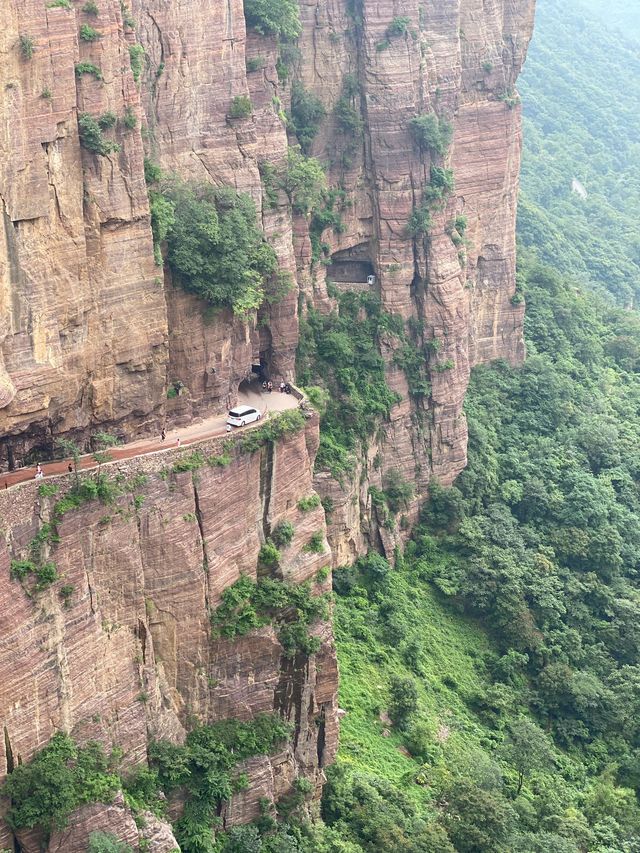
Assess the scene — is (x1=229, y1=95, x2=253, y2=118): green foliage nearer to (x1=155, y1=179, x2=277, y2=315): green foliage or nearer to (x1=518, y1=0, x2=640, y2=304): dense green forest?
(x1=155, y1=179, x2=277, y2=315): green foliage

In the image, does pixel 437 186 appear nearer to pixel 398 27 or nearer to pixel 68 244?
pixel 398 27

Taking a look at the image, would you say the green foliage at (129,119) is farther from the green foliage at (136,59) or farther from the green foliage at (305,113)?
the green foliage at (305,113)

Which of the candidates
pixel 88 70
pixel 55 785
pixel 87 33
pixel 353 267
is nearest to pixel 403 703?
pixel 55 785

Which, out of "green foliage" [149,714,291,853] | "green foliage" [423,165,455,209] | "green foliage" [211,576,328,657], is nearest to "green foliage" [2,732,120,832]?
"green foliage" [149,714,291,853]

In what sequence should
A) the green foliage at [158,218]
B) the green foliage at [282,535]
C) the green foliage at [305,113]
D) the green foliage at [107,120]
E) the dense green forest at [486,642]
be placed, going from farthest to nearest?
the green foliage at [305,113] → the green foliage at [282,535] → the dense green forest at [486,642] → the green foliage at [158,218] → the green foliage at [107,120]

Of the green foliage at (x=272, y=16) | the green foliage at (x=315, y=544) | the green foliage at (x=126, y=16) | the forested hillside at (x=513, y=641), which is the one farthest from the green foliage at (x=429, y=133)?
the green foliage at (x=315, y=544)

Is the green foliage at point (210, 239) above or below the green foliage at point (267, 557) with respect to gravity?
above
